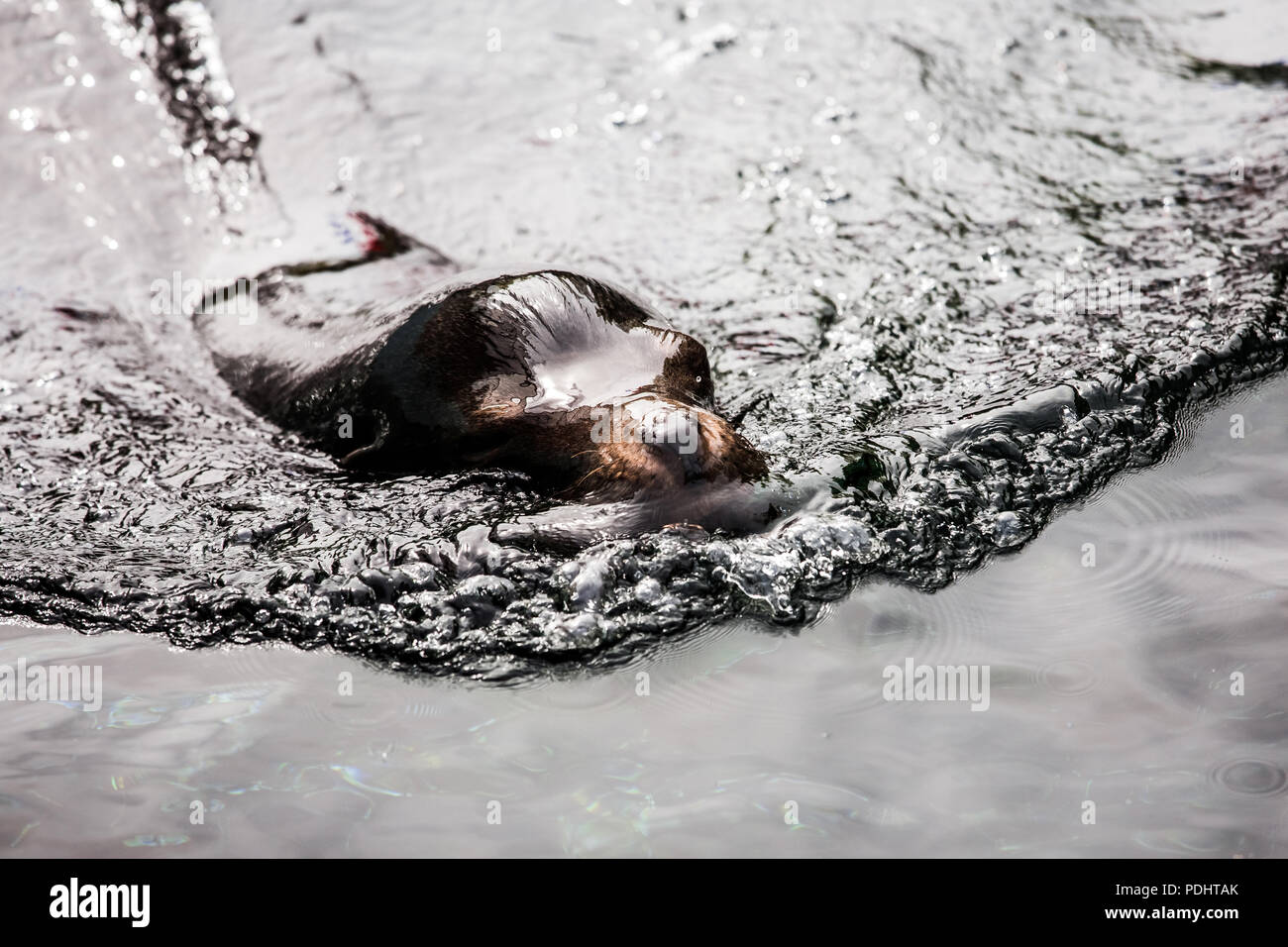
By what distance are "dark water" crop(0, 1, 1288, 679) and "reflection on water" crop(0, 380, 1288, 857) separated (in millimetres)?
175

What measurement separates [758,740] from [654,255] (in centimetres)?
349

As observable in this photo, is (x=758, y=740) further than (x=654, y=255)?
No

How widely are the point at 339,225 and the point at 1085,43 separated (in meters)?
4.66

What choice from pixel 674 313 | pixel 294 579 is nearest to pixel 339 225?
pixel 674 313

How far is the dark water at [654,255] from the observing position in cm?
388

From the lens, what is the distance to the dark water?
3877 mm

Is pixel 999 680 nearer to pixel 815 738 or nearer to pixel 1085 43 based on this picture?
pixel 815 738

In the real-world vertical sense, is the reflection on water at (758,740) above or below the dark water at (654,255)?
below

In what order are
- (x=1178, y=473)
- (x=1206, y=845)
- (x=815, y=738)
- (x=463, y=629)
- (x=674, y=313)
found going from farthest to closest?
(x=674, y=313) → (x=1178, y=473) → (x=463, y=629) → (x=815, y=738) → (x=1206, y=845)

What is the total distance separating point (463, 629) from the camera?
3697mm

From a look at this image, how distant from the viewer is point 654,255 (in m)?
6.21

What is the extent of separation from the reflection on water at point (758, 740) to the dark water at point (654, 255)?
17cm

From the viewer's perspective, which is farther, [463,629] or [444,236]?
[444,236]
